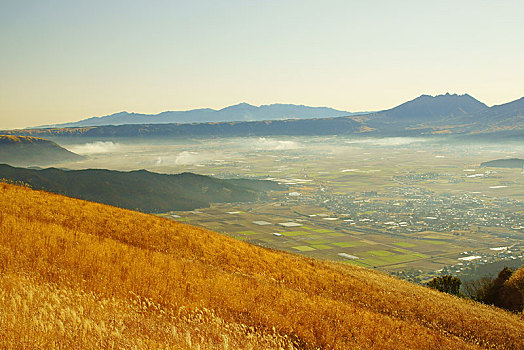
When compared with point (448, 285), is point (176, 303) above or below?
above

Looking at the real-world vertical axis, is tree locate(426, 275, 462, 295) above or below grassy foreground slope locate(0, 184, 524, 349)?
below

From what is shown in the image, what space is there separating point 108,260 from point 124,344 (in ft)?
23.8

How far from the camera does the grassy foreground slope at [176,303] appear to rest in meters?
7.77

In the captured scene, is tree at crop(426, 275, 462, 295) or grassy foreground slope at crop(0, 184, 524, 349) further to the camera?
tree at crop(426, 275, 462, 295)

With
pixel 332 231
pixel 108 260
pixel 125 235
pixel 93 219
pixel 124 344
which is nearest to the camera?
pixel 124 344

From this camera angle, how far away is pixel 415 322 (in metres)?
15.9

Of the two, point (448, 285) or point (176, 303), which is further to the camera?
point (448, 285)

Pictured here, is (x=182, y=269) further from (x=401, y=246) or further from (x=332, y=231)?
(x=332, y=231)

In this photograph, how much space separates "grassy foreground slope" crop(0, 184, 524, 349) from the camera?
25.5 feet

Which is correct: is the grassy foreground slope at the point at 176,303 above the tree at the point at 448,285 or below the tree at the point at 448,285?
above

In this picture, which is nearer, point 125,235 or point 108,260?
point 108,260

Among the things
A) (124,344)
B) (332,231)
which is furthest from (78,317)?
(332,231)

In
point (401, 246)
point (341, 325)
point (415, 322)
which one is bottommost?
point (401, 246)

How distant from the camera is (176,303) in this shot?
10594 mm
